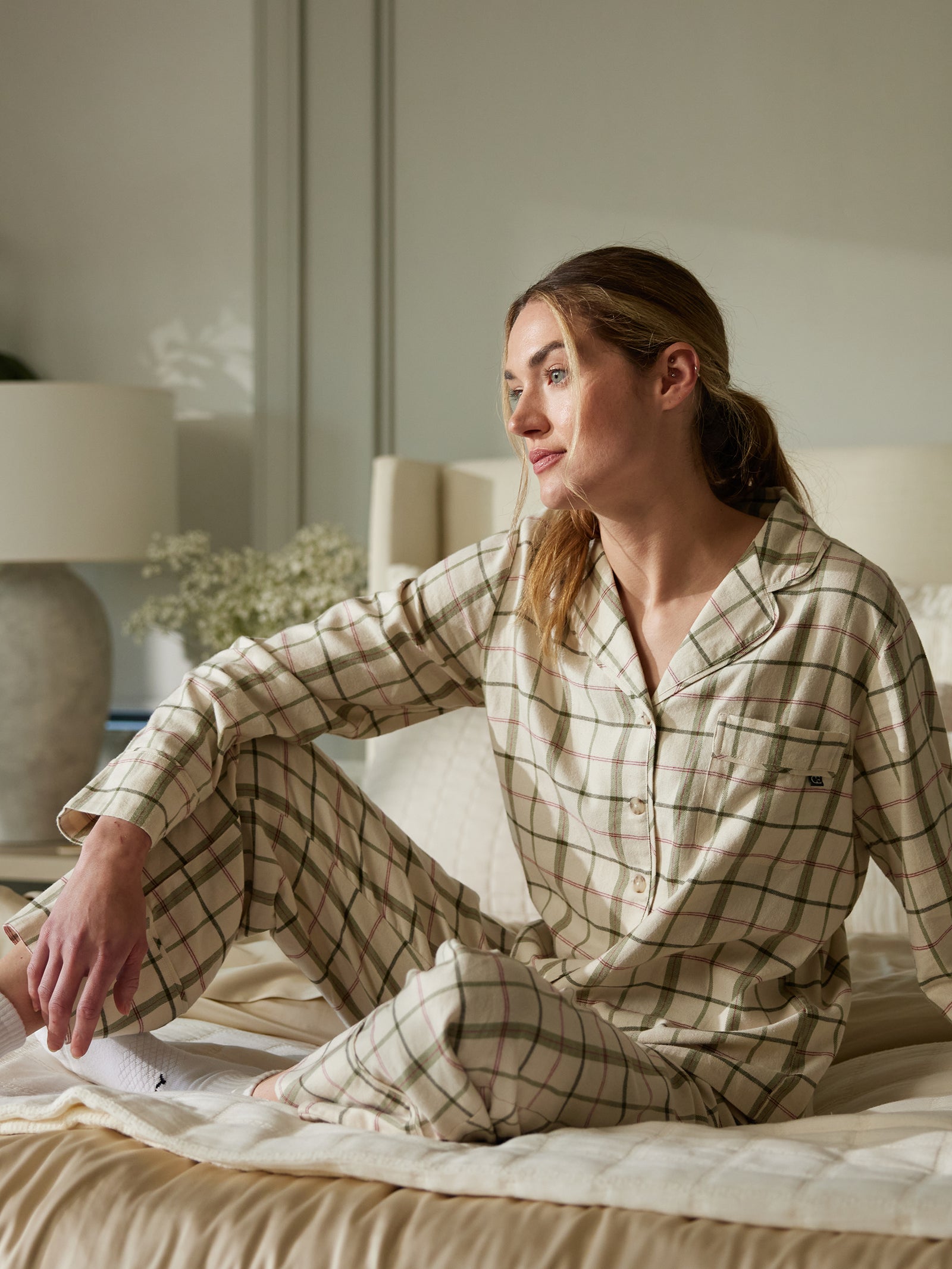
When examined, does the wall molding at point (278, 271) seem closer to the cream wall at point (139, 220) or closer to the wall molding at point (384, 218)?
the cream wall at point (139, 220)

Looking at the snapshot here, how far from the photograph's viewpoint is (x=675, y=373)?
1.35 meters

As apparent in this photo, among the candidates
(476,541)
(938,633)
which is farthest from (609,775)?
(476,541)

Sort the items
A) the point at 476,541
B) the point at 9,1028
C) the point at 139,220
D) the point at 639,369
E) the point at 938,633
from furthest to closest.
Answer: the point at 139,220
the point at 476,541
the point at 938,633
the point at 639,369
the point at 9,1028

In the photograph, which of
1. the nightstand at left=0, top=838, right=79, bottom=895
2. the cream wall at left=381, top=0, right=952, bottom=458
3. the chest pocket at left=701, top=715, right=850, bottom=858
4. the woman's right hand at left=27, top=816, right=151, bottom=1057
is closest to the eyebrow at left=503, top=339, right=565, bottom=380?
the chest pocket at left=701, top=715, right=850, bottom=858

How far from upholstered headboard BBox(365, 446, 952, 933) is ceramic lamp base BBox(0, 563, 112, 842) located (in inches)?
25.0

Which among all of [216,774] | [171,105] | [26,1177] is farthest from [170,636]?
[26,1177]

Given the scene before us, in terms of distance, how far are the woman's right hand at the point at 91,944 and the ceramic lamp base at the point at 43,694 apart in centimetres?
151

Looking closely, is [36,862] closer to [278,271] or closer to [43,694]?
[43,694]

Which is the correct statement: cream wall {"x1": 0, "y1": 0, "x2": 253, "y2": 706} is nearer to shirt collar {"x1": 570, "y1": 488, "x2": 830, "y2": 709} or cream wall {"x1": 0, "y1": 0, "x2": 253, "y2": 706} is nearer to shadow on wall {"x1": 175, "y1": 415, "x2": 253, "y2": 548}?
shadow on wall {"x1": 175, "y1": 415, "x2": 253, "y2": 548}

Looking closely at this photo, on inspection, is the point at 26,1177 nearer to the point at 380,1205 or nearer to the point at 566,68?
the point at 380,1205

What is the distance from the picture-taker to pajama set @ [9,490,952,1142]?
1221 millimetres

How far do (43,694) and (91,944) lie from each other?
5.20 feet

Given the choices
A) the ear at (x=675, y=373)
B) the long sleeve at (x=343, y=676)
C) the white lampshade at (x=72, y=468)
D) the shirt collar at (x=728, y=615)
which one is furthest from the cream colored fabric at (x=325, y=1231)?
the white lampshade at (x=72, y=468)

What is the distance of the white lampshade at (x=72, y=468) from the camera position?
2.50 meters
